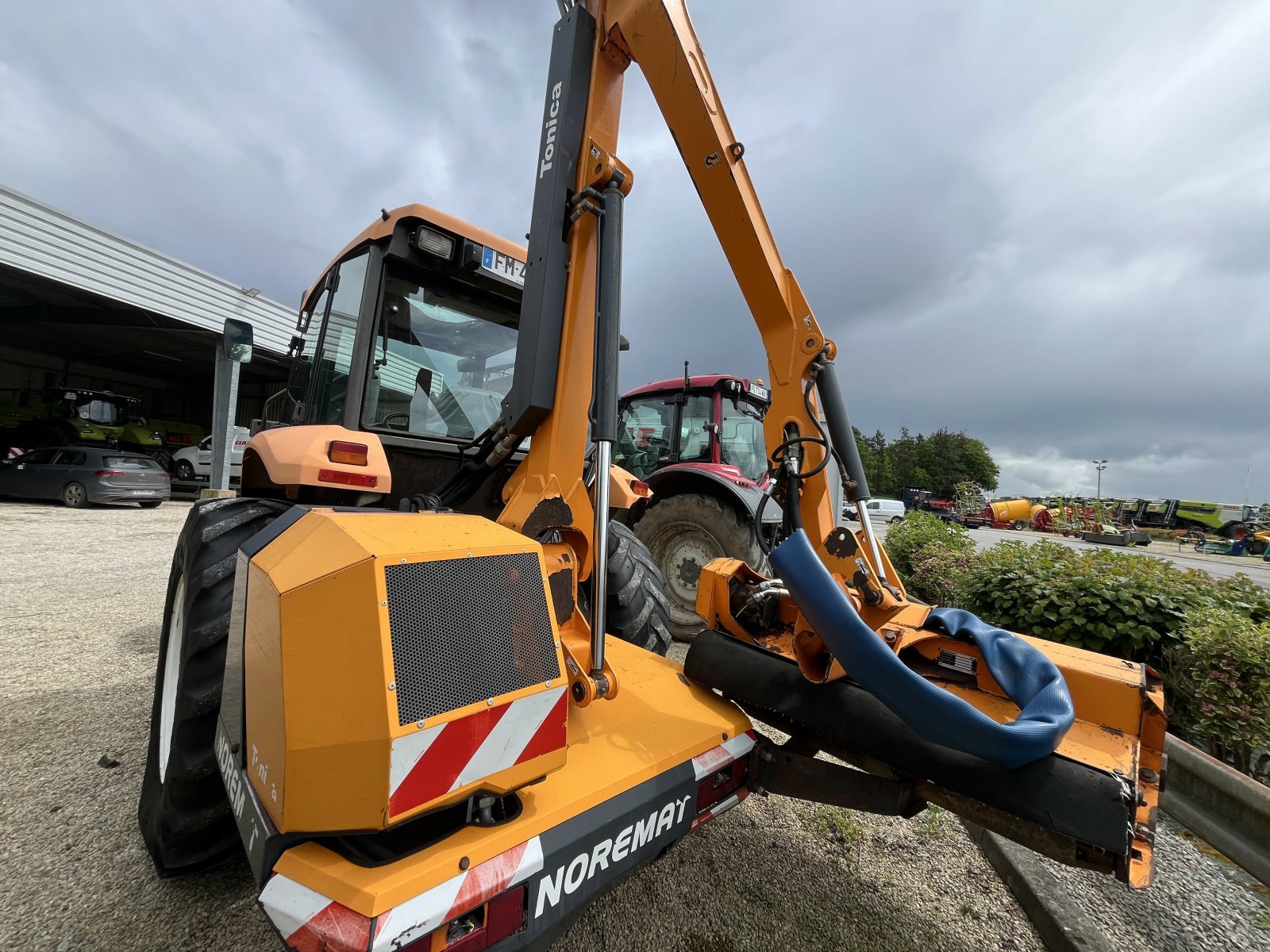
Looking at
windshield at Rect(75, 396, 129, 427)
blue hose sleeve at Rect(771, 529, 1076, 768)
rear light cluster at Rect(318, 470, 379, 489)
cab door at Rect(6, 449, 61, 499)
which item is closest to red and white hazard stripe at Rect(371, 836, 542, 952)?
blue hose sleeve at Rect(771, 529, 1076, 768)

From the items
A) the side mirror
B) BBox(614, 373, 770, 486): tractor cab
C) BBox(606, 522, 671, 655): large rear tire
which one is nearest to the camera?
BBox(606, 522, 671, 655): large rear tire

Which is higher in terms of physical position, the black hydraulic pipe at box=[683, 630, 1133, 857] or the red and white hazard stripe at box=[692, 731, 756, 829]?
the black hydraulic pipe at box=[683, 630, 1133, 857]

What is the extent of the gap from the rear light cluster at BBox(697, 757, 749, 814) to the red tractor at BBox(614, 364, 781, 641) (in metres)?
2.79

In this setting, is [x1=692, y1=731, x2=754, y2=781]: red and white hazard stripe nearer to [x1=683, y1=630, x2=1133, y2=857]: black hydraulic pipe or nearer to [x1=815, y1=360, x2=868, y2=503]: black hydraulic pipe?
[x1=683, y1=630, x2=1133, y2=857]: black hydraulic pipe

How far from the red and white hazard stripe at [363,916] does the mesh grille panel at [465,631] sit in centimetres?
31

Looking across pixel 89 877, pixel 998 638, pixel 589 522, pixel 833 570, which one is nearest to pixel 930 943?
pixel 998 638

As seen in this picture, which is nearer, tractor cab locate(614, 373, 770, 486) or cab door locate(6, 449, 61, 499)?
tractor cab locate(614, 373, 770, 486)

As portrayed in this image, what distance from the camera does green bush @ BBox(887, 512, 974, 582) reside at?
20.7 feet

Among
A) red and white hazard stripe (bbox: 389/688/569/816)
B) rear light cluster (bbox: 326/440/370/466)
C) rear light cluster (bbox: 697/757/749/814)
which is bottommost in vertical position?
rear light cluster (bbox: 697/757/749/814)

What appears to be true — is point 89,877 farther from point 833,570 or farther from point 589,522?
point 833,570

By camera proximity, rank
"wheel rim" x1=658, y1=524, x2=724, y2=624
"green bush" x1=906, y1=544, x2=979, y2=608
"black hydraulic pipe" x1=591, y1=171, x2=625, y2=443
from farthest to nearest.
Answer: "wheel rim" x1=658, y1=524, x2=724, y2=624, "green bush" x1=906, y1=544, x2=979, y2=608, "black hydraulic pipe" x1=591, y1=171, x2=625, y2=443

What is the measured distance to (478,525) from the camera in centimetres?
132

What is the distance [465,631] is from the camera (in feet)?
3.55

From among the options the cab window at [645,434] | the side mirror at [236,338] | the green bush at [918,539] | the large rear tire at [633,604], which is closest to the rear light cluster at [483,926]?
the large rear tire at [633,604]
